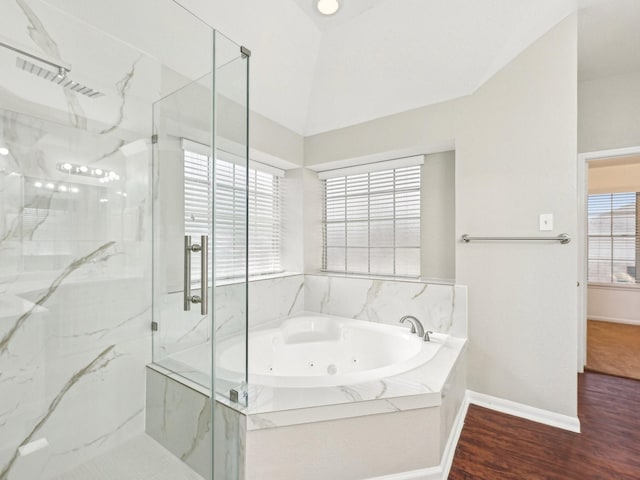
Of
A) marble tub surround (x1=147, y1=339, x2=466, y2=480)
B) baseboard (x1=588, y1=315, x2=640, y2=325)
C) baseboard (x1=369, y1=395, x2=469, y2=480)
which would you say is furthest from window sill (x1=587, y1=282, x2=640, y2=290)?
marble tub surround (x1=147, y1=339, x2=466, y2=480)

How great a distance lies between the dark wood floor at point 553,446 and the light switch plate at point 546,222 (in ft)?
4.06

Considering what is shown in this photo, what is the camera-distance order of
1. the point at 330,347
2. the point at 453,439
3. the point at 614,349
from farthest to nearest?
1. the point at 614,349
2. the point at 330,347
3. the point at 453,439

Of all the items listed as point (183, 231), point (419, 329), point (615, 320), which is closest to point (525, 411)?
point (419, 329)

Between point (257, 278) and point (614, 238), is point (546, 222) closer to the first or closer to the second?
point (257, 278)

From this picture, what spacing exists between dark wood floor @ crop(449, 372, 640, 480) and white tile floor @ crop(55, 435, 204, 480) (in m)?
1.33

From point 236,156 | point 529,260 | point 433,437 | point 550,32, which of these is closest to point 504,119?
point 550,32

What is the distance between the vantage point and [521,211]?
202 cm

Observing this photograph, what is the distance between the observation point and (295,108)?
8.62 ft

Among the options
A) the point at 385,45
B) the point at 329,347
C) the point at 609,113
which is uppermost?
the point at 385,45

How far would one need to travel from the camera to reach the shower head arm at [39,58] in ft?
4.15

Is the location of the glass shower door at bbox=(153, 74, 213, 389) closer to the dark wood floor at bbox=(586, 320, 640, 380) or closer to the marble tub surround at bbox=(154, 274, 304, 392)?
the marble tub surround at bbox=(154, 274, 304, 392)

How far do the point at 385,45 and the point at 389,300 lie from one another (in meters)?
1.86

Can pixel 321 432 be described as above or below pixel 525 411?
above

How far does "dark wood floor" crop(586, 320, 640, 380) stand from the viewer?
2.78 meters
